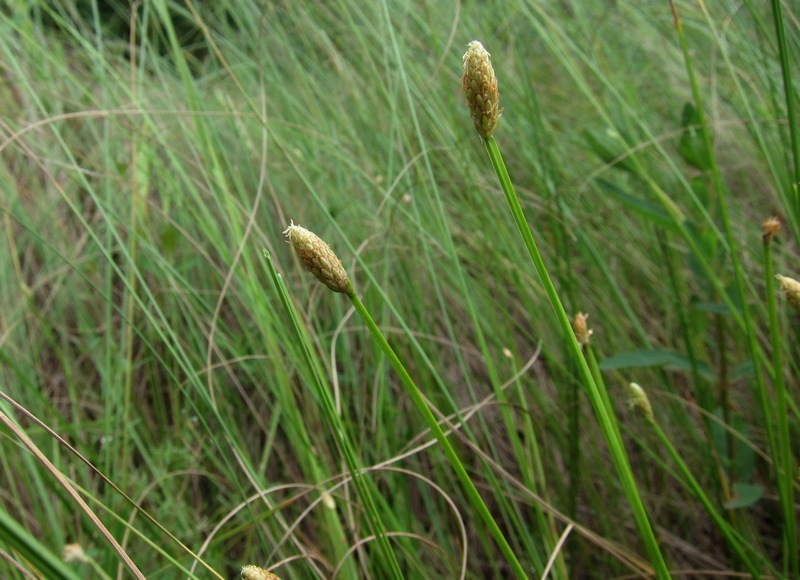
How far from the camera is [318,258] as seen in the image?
40cm

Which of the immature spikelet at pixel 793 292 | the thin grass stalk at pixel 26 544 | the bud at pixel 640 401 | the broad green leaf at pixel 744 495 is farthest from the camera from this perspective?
the broad green leaf at pixel 744 495

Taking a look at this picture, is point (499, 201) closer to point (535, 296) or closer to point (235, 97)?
point (535, 296)

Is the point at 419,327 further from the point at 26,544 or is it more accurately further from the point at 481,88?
the point at 26,544

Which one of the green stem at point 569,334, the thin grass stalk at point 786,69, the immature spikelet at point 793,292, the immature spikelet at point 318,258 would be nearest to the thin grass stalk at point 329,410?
the immature spikelet at point 318,258

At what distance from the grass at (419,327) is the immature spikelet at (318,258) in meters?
0.36

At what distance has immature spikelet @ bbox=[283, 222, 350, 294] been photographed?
1.32 ft

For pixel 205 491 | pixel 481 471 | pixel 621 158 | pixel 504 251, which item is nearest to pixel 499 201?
pixel 504 251

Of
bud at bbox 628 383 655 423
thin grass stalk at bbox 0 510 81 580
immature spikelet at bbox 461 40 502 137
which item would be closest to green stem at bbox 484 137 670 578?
immature spikelet at bbox 461 40 502 137

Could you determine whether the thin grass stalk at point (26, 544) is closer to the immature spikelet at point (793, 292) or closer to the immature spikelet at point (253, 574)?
the immature spikelet at point (253, 574)

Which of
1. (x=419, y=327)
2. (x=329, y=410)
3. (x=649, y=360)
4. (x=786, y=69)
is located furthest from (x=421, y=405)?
(x=419, y=327)

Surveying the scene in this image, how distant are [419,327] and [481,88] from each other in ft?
2.61

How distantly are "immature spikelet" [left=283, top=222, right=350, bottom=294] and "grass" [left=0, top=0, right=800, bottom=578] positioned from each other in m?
0.36

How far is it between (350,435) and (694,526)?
0.52m

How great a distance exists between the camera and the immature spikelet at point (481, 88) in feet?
1.30
